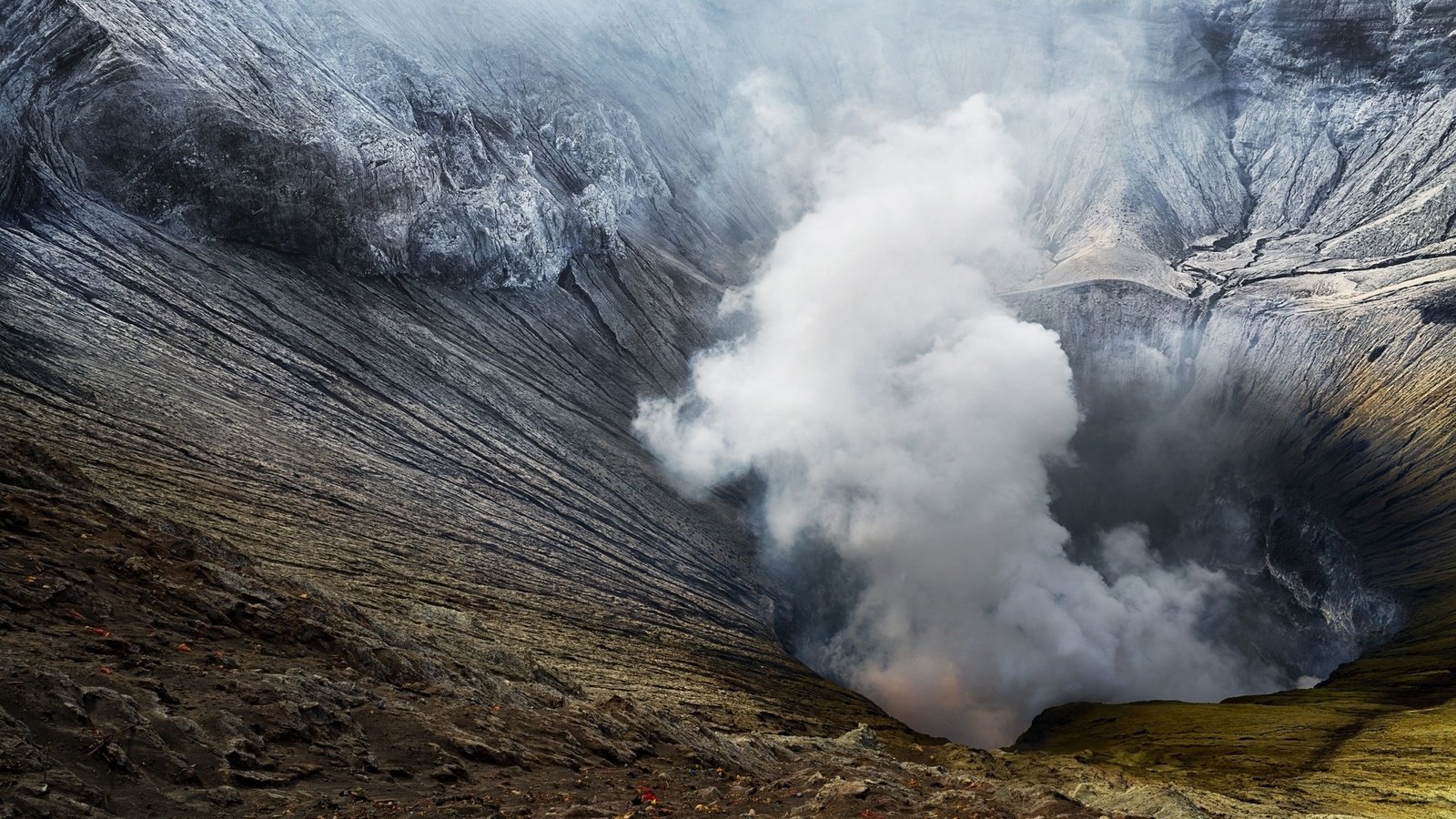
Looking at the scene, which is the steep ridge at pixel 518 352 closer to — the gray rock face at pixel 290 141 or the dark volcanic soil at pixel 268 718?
the gray rock face at pixel 290 141

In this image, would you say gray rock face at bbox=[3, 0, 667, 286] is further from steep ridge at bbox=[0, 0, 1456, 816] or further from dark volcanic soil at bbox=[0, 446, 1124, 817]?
dark volcanic soil at bbox=[0, 446, 1124, 817]

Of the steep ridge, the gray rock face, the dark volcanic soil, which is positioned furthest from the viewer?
the gray rock face

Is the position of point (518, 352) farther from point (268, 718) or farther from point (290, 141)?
point (268, 718)

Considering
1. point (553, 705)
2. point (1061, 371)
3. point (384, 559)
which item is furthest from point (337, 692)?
point (1061, 371)

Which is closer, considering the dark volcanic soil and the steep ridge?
the dark volcanic soil

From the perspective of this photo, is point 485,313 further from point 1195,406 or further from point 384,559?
point 1195,406

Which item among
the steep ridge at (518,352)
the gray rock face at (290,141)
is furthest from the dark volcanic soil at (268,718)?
the gray rock face at (290,141)

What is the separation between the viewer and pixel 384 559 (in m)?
44.3

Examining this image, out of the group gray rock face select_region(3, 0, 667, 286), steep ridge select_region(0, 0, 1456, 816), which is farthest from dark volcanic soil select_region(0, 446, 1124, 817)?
gray rock face select_region(3, 0, 667, 286)

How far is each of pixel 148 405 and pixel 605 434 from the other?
3409 centimetres

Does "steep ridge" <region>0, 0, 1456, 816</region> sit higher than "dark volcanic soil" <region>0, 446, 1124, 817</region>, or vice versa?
"steep ridge" <region>0, 0, 1456, 816</region>

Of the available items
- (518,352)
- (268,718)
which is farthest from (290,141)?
(268,718)

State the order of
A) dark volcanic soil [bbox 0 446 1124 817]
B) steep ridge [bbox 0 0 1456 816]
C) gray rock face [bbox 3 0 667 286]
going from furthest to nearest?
1. gray rock face [bbox 3 0 667 286]
2. steep ridge [bbox 0 0 1456 816]
3. dark volcanic soil [bbox 0 446 1124 817]

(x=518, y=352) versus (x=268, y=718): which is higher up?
(x=518, y=352)
